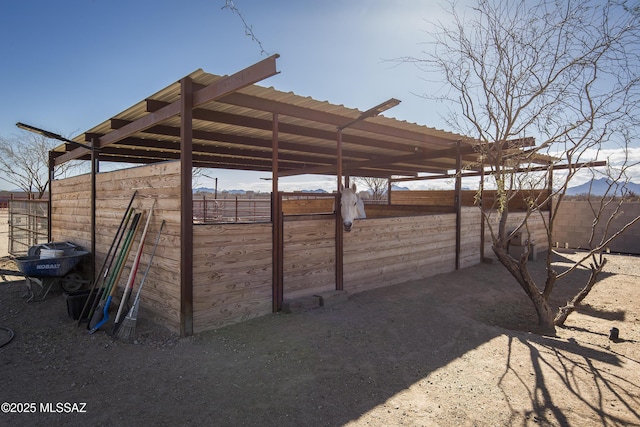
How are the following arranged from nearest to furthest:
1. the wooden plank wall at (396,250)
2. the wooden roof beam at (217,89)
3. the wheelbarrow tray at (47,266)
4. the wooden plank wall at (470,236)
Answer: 1. the wooden roof beam at (217,89)
2. the wheelbarrow tray at (47,266)
3. the wooden plank wall at (396,250)
4. the wooden plank wall at (470,236)

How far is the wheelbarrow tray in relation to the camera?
180 inches

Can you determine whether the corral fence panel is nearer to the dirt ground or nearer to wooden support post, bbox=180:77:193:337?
the dirt ground

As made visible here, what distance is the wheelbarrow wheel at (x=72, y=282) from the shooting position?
5.18 m

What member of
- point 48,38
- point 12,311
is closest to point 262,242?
point 12,311

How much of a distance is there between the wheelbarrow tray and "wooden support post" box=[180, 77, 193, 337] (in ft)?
8.76

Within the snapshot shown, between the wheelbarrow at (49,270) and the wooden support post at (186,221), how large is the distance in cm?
267

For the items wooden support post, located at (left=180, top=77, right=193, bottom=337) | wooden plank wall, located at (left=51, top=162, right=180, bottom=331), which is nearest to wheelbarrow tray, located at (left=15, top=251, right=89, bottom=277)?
wooden plank wall, located at (left=51, top=162, right=180, bottom=331)

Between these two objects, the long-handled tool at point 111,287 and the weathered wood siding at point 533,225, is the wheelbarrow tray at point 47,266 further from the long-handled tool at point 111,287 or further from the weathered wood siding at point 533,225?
the weathered wood siding at point 533,225

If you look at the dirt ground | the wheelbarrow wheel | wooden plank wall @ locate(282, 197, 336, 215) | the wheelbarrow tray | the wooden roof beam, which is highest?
the wooden roof beam

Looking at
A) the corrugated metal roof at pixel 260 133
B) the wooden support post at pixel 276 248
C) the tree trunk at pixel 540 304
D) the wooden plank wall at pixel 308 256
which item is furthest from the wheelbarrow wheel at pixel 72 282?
the tree trunk at pixel 540 304

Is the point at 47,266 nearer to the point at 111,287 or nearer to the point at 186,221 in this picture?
the point at 111,287

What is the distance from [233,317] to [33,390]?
69.4 inches

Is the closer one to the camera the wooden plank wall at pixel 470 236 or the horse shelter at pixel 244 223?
the horse shelter at pixel 244 223

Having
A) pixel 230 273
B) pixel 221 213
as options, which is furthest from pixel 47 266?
pixel 221 213
